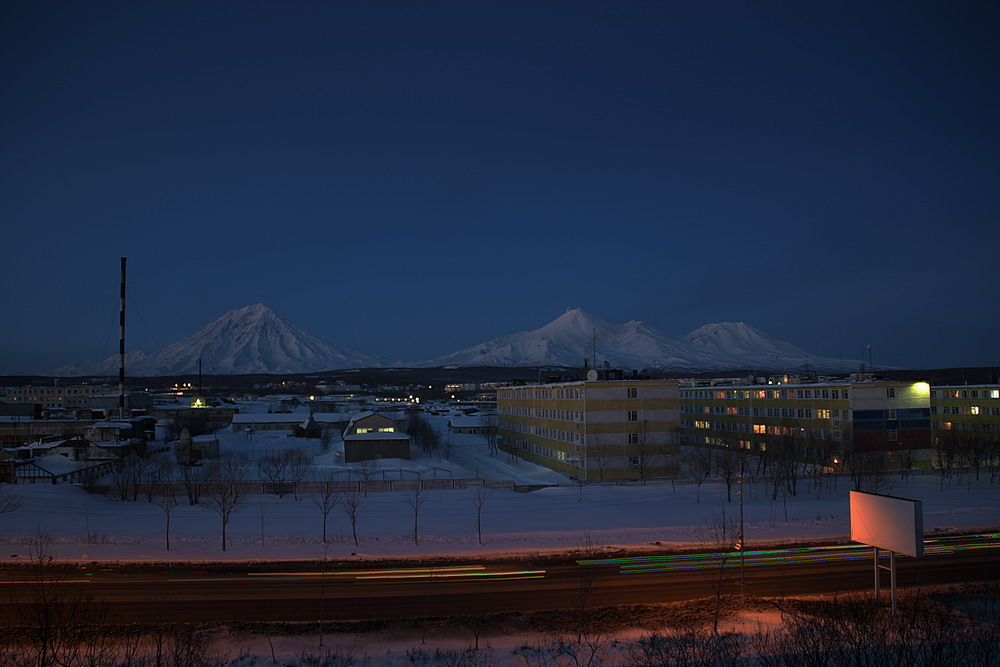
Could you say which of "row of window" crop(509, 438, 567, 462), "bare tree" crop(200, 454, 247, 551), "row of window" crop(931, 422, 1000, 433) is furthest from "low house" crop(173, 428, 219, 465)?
"row of window" crop(931, 422, 1000, 433)

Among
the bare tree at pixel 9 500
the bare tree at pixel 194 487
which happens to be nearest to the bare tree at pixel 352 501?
the bare tree at pixel 194 487

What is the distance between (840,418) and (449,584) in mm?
39295

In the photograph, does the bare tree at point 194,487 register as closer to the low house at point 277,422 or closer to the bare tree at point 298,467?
the bare tree at point 298,467

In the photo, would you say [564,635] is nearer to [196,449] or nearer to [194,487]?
[194,487]

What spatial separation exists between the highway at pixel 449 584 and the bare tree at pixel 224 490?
4.41m

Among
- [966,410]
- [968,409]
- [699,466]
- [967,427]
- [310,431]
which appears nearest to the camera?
[699,466]

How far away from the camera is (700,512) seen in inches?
1107

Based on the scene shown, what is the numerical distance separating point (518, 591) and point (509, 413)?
40.8 m

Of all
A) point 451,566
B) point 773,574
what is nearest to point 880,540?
point 773,574

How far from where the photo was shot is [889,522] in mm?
14766

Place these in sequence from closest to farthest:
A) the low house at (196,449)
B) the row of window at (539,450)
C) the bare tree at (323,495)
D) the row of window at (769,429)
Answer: the bare tree at (323,495) → the row of window at (539,450) → the row of window at (769,429) → the low house at (196,449)

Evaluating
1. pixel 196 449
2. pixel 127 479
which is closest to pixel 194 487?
pixel 127 479

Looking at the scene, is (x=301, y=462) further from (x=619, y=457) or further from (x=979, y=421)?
(x=979, y=421)

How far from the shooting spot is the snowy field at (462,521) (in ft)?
71.8
